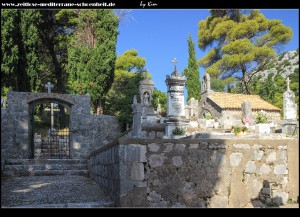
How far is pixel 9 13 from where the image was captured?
14.7 m

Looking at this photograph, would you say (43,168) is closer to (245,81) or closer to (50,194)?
(50,194)

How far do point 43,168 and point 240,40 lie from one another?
1118 inches

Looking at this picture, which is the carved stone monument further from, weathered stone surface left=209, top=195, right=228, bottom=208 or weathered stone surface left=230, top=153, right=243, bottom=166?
weathered stone surface left=209, top=195, right=228, bottom=208

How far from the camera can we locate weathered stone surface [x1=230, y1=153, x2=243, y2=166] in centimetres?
532

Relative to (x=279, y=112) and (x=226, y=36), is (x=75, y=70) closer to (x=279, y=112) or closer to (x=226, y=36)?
(x=279, y=112)

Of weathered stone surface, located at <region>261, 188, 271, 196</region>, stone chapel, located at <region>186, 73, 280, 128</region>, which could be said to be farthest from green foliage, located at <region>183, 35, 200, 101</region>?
weathered stone surface, located at <region>261, 188, 271, 196</region>

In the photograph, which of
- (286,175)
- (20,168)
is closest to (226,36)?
(20,168)

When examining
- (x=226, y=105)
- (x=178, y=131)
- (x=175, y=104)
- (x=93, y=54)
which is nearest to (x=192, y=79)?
(x=226, y=105)

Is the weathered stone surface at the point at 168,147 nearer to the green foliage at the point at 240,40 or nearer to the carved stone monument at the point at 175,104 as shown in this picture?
the carved stone monument at the point at 175,104

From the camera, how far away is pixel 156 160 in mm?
5129

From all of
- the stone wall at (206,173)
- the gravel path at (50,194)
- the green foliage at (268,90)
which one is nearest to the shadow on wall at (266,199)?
the stone wall at (206,173)
